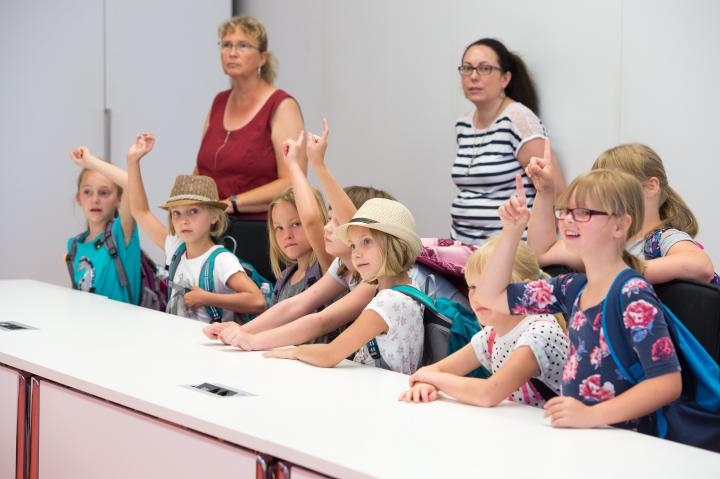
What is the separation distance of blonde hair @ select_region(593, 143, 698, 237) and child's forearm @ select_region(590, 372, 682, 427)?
76 cm

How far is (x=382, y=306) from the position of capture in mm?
2514

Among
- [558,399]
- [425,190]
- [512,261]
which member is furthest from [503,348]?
[425,190]

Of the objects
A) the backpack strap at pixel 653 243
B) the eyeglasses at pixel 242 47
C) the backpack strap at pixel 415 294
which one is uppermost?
the eyeglasses at pixel 242 47

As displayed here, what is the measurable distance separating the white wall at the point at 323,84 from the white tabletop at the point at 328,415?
228 centimetres

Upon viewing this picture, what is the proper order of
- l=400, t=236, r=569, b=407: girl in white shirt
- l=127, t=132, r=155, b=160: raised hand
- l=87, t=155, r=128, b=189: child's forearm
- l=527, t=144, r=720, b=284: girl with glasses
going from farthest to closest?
l=87, t=155, r=128, b=189: child's forearm
l=127, t=132, r=155, b=160: raised hand
l=527, t=144, r=720, b=284: girl with glasses
l=400, t=236, r=569, b=407: girl in white shirt

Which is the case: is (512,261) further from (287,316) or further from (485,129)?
(485,129)

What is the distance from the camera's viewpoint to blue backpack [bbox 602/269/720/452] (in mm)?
1940

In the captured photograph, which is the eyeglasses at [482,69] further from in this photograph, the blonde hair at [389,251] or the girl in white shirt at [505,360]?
the girl in white shirt at [505,360]

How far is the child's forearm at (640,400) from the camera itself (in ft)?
6.08

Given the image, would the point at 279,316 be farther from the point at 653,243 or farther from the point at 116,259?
the point at 116,259

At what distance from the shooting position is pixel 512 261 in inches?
85.4

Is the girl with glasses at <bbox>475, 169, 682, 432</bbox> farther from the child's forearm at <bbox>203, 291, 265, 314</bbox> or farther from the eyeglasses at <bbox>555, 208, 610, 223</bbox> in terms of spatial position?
the child's forearm at <bbox>203, 291, 265, 314</bbox>

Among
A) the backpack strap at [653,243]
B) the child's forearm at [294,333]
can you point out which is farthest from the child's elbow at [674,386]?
the child's forearm at [294,333]

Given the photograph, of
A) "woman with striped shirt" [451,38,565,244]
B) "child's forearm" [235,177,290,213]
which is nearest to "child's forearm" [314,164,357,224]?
"child's forearm" [235,177,290,213]
